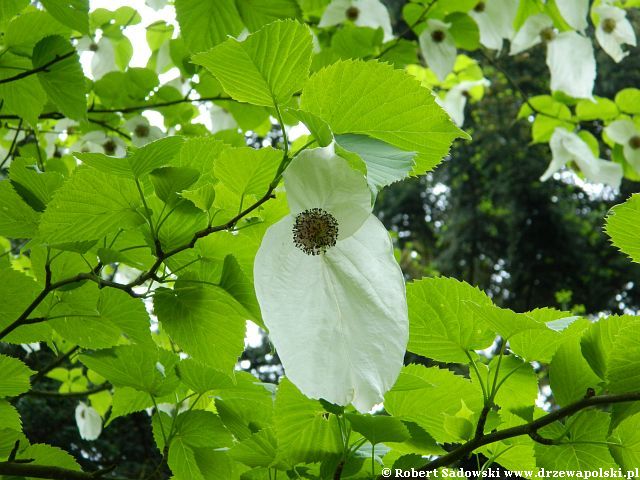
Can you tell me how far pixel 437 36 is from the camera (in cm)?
162

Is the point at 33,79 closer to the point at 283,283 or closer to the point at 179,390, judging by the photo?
the point at 179,390

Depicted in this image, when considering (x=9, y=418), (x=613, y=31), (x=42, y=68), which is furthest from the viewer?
(x=613, y=31)

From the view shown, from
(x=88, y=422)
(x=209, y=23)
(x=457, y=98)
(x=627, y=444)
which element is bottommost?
(x=627, y=444)

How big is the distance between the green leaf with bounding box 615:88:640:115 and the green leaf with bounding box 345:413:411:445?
163 cm

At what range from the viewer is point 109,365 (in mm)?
706

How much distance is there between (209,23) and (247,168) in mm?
508

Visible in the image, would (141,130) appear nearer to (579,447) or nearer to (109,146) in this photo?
(109,146)

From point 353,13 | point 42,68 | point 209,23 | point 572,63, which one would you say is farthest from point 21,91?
→ point 572,63

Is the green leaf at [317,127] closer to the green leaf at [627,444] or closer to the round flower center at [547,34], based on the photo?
the green leaf at [627,444]

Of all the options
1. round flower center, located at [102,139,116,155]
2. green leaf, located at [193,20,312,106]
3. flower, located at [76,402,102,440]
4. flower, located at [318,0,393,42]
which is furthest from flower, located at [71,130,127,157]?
green leaf, located at [193,20,312,106]

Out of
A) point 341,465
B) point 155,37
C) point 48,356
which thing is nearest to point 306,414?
point 341,465

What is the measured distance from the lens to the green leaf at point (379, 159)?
15.4 inches

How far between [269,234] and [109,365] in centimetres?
37

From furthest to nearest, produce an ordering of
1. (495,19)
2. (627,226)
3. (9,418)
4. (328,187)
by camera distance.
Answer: (495,19), (9,418), (627,226), (328,187)
